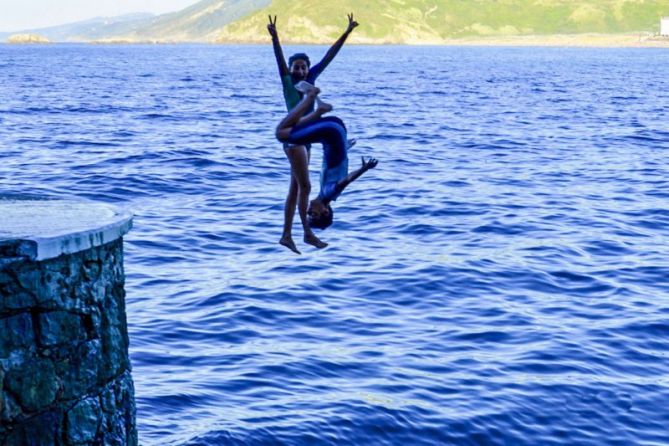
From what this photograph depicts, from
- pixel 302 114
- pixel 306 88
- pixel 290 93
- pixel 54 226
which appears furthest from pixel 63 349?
pixel 290 93

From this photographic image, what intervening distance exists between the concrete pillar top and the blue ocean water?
167 cm

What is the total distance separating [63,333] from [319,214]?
13.4 ft

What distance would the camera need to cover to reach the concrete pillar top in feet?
28.0

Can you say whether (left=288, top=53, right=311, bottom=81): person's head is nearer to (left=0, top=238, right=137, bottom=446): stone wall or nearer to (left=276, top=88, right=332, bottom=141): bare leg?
(left=276, top=88, right=332, bottom=141): bare leg

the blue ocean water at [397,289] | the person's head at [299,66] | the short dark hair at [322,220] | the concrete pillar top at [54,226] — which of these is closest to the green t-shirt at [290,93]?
the person's head at [299,66]

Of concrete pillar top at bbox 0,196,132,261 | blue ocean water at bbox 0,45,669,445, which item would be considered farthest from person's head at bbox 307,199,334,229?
blue ocean water at bbox 0,45,669,445

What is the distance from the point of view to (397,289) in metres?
22.8

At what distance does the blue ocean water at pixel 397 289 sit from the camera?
16.2 m

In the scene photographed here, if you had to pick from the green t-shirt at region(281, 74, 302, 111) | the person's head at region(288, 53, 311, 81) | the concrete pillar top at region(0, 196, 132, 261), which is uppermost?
the person's head at region(288, 53, 311, 81)

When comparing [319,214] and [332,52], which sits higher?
[332,52]

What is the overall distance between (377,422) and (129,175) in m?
24.2

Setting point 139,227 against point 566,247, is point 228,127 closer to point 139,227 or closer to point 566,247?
point 139,227

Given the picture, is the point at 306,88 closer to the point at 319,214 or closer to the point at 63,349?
the point at 319,214

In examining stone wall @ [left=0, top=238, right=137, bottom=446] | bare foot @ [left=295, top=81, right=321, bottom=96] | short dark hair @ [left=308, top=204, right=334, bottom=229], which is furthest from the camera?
short dark hair @ [left=308, top=204, right=334, bottom=229]
